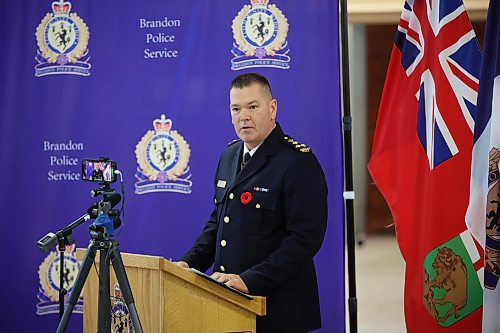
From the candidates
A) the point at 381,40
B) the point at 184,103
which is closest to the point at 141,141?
the point at 184,103

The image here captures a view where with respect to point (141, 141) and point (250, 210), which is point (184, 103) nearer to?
point (141, 141)

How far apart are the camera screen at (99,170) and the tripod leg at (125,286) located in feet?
0.97

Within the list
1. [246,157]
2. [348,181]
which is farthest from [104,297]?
[348,181]

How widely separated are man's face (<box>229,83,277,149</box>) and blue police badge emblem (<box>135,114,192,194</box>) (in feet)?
4.33

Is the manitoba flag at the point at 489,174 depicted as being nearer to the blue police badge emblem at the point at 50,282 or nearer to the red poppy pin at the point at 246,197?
the red poppy pin at the point at 246,197

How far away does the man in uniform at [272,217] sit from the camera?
329cm

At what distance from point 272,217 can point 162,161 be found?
1525 mm

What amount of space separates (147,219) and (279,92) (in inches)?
42.7

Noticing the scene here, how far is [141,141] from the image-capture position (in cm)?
479

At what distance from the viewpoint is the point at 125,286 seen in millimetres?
2979

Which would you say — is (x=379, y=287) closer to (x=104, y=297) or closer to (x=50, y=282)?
(x=50, y=282)

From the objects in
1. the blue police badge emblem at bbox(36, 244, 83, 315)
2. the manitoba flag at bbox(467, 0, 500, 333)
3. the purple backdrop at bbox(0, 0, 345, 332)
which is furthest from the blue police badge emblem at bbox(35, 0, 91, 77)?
the manitoba flag at bbox(467, 0, 500, 333)

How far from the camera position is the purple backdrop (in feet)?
14.8

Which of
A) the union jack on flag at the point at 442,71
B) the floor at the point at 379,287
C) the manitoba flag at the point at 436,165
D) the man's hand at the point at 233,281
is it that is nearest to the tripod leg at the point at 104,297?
the man's hand at the point at 233,281
